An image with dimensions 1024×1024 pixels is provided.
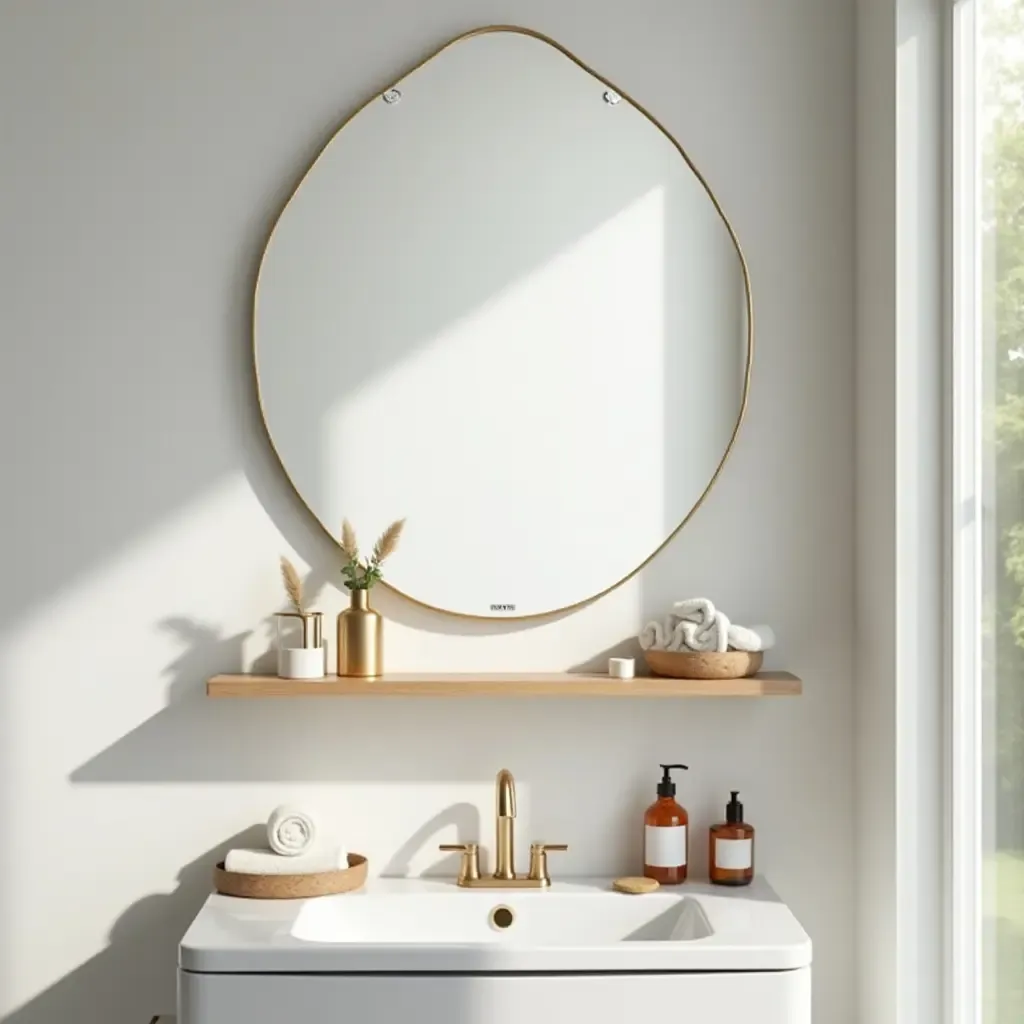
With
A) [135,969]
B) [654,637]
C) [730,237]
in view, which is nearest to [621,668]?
[654,637]

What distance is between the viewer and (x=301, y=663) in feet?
7.04

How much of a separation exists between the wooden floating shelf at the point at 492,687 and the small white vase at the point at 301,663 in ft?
0.04

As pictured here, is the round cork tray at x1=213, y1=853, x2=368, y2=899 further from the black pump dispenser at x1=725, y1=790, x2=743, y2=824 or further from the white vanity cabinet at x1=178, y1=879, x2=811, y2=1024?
the black pump dispenser at x1=725, y1=790, x2=743, y2=824

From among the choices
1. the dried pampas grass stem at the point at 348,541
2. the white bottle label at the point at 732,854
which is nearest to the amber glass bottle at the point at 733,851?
the white bottle label at the point at 732,854

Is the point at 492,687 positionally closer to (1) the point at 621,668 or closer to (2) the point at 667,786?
(1) the point at 621,668

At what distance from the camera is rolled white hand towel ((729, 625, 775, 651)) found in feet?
7.11

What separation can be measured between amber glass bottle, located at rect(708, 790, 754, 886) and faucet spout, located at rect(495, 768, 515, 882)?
0.31m

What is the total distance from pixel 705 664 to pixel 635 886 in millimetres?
346

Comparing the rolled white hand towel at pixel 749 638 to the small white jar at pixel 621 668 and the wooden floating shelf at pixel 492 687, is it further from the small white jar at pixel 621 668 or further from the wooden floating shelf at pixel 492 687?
the small white jar at pixel 621 668

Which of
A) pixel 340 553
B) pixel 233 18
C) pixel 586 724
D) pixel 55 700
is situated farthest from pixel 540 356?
pixel 55 700

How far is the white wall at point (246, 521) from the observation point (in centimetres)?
225

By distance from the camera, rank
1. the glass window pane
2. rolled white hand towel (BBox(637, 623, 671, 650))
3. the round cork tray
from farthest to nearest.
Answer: rolled white hand towel (BBox(637, 623, 671, 650)), the round cork tray, the glass window pane

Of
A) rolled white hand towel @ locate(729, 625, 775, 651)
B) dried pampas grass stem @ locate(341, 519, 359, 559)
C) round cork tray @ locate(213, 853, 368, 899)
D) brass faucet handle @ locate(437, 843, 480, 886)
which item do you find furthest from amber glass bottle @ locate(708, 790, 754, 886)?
dried pampas grass stem @ locate(341, 519, 359, 559)

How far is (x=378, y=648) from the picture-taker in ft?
7.16
